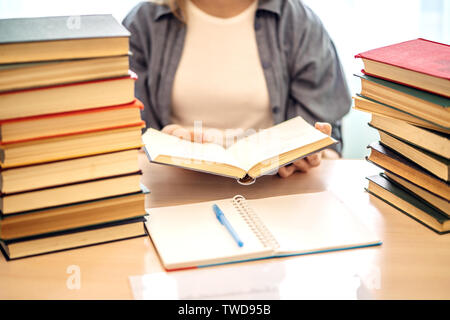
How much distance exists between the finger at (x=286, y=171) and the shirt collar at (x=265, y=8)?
58cm

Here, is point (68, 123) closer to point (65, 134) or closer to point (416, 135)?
point (65, 134)

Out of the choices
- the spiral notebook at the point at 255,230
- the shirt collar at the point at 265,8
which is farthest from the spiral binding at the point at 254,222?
the shirt collar at the point at 265,8

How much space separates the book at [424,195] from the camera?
2.71ft

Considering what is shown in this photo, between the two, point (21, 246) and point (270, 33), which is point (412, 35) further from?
point (21, 246)

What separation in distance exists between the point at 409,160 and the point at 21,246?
62 centimetres

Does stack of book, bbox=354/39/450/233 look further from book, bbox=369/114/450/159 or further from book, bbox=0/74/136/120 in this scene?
book, bbox=0/74/136/120

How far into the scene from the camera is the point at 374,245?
30.8 inches

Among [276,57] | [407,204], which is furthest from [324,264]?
[276,57]

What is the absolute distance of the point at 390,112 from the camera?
883 millimetres

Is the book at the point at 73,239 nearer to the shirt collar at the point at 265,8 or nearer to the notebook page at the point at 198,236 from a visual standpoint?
the notebook page at the point at 198,236

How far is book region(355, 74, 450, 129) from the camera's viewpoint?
30.9 inches

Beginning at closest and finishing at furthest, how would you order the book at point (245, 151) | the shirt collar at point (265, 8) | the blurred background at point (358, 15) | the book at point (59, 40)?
the book at point (59, 40)
the book at point (245, 151)
the shirt collar at point (265, 8)
the blurred background at point (358, 15)

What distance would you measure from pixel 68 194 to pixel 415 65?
1.84 ft

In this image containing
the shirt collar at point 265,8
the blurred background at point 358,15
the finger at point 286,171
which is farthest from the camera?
the blurred background at point 358,15
